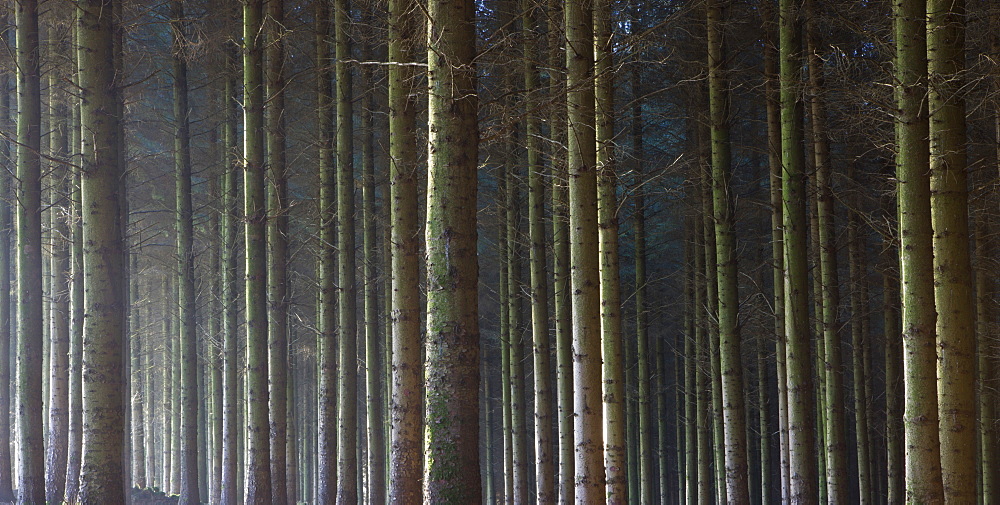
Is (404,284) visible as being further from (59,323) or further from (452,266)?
(59,323)

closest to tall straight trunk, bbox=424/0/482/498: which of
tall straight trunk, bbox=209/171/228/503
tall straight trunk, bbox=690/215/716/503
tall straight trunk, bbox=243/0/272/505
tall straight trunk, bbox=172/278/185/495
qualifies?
tall straight trunk, bbox=243/0/272/505

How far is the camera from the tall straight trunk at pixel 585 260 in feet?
23.3

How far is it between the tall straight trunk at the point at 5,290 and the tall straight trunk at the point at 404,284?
630cm

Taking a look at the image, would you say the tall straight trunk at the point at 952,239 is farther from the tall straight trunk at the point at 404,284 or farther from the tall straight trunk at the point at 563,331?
the tall straight trunk at the point at 404,284

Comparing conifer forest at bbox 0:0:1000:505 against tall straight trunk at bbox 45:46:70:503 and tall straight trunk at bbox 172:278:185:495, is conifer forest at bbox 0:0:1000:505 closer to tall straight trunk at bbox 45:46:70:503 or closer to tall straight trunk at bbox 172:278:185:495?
tall straight trunk at bbox 45:46:70:503

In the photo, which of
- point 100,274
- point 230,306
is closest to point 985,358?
point 100,274

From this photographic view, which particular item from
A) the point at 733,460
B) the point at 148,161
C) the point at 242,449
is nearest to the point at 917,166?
the point at 733,460

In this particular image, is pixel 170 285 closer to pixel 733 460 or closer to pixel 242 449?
pixel 242 449

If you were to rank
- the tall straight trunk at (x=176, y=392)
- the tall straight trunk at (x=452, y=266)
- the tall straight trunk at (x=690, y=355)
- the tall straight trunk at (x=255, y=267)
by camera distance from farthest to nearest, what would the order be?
1. the tall straight trunk at (x=176, y=392)
2. the tall straight trunk at (x=690, y=355)
3. the tall straight trunk at (x=255, y=267)
4. the tall straight trunk at (x=452, y=266)

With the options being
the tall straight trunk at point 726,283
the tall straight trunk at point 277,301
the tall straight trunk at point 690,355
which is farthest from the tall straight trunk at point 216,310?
the tall straight trunk at point 726,283

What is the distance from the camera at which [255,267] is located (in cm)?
970

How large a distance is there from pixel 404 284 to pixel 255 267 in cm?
219

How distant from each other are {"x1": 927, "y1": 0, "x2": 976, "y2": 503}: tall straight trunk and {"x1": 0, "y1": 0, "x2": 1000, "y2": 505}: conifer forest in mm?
19

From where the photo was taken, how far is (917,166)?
20.9 feet
